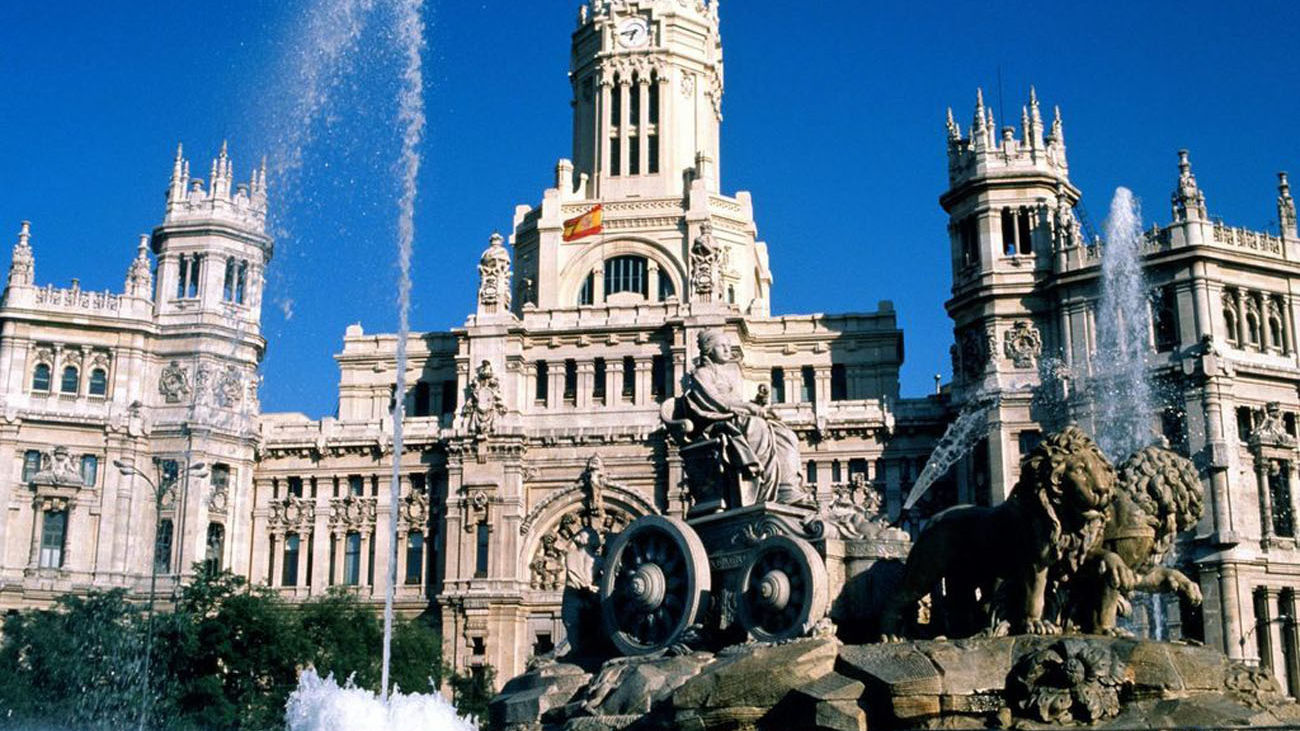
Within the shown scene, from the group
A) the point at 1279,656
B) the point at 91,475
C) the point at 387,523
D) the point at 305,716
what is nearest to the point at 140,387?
the point at 91,475

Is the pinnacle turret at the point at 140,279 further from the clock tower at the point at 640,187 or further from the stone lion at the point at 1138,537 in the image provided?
the stone lion at the point at 1138,537

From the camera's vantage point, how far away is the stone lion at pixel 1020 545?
15.3 m

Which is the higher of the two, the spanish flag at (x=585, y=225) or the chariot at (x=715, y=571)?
the spanish flag at (x=585, y=225)

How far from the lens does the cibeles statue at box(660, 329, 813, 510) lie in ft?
61.4

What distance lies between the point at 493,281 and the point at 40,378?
63.0 ft

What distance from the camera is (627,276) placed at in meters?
68.2

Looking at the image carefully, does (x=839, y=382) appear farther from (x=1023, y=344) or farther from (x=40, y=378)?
(x=40, y=378)

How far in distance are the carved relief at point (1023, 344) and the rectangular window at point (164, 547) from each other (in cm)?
3429

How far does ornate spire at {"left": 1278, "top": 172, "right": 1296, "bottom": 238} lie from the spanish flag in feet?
95.0

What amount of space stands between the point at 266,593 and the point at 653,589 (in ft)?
118

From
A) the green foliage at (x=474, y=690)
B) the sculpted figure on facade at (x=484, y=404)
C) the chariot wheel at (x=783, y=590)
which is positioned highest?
the sculpted figure on facade at (x=484, y=404)

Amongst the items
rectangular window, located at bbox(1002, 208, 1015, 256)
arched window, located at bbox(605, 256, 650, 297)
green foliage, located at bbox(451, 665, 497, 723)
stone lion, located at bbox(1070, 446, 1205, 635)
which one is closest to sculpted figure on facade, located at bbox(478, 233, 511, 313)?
Answer: arched window, located at bbox(605, 256, 650, 297)

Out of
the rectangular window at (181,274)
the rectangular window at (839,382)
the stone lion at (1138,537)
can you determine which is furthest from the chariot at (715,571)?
the rectangular window at (181,274)

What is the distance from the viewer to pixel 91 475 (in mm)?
60625
